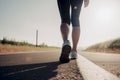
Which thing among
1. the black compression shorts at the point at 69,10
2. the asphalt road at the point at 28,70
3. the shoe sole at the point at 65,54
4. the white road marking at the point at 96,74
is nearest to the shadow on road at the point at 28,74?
the asphalt road at the point at 28,70

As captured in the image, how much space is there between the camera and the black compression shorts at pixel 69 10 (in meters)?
3.64

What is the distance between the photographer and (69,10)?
3721mm

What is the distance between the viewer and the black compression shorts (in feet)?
11.9

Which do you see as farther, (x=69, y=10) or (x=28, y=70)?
(x=69, y=10)

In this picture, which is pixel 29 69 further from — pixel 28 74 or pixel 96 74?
pixel 96 74

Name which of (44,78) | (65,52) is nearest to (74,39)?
(65,52)

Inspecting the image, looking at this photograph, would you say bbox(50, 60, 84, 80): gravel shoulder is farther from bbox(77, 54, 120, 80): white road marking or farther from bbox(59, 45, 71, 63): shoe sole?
bbox(59, 45, 71, 63): shoe sole

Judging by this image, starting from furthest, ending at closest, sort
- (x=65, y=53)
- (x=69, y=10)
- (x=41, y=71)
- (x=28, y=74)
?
(x=69, y=10)
(x=65, y=53)
(x=41, y=71)
(x=28, y=74)

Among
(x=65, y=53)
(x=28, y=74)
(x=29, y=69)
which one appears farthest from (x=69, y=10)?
(x=28, y=74)

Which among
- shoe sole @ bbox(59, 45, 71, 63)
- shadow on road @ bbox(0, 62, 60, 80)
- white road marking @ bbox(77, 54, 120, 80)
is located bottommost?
shadow on road @ bbox(0, 62, 60, 80)

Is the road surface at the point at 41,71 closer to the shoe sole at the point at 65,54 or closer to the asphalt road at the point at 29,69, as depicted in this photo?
the asphalt road at the point at 29,69

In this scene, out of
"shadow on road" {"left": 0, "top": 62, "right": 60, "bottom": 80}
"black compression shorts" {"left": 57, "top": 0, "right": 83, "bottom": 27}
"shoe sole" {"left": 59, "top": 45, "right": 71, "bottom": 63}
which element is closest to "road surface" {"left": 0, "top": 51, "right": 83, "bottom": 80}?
"shadow on road" {"left": 0, "top": 62, "right": 60, "bottom": 80}

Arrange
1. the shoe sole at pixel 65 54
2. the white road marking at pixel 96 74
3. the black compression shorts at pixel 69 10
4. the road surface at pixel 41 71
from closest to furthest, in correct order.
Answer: the white road marking at pixel 96 74 < the road surface at pixel 41 71 < the shoe sole at pixel 65 54 < the black compression shorts at pixel 69 10

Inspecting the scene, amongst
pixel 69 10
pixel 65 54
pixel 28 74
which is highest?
pixel 69 10
